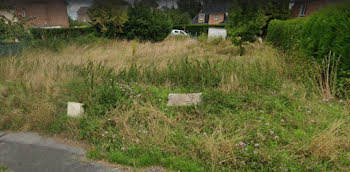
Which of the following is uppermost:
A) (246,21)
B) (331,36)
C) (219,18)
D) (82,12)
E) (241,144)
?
(219,18)

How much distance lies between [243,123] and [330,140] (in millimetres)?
978

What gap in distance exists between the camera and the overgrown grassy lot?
2.05 m

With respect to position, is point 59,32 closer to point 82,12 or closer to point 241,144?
point 82,12

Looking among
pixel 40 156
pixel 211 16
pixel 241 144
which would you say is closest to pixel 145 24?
pixel 40 156

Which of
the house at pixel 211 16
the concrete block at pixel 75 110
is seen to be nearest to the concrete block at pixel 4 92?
the concrete block at pixel 75 110

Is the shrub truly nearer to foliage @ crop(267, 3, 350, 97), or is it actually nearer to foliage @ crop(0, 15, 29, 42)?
foliage @ crop(267, 3, 350, 97)

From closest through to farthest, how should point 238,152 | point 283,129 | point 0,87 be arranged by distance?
point 238,152 → point 283,129 → point 0,87

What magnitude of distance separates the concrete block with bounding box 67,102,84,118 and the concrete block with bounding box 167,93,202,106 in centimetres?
149

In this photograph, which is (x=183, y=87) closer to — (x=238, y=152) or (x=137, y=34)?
(x=238, y=152)

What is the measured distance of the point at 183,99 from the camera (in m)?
3.38

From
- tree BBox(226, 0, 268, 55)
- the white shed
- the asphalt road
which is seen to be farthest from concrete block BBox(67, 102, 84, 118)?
the white shed

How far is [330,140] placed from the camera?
2096mm

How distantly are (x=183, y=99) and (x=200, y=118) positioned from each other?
2.07 ft

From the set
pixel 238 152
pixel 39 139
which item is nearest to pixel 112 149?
pixel 39 139
